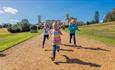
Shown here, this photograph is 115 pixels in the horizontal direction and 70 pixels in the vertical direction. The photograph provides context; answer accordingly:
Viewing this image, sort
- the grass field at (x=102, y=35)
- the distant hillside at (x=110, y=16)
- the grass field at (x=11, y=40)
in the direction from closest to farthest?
1. the grass field at (x=11, y=40)
2. the grass field at (x=102, y=35)
3. the distant hillside at (x=110, y=16)

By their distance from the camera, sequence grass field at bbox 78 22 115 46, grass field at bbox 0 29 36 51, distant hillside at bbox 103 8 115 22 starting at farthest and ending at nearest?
distant hillside at bbox 103 8 115 22, grass field at bbox 78 22 115 46, grass field at bbox 0 29 36 51

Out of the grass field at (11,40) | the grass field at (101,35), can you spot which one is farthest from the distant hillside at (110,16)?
the grass field at (11,40)

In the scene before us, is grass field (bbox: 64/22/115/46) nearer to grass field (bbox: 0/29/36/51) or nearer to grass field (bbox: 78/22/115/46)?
grass field (bbox: 78/22/115/46)

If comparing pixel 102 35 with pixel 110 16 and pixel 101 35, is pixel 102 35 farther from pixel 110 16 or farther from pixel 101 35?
pixel 110 16

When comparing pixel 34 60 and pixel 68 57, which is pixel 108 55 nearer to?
pixel 68 57

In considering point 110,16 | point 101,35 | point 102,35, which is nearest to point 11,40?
point 101,35

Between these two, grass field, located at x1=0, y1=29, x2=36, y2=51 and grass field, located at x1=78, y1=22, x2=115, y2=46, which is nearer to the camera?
grass field, located at x1=0, y1=29, x2=36, y2=51

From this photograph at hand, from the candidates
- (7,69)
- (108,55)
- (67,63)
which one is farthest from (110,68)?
(7,69)

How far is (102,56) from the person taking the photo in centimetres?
1188

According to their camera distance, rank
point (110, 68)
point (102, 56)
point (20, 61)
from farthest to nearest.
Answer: point (102, 56), point (20, 61), point (110, 68)

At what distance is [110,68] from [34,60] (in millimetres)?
3847

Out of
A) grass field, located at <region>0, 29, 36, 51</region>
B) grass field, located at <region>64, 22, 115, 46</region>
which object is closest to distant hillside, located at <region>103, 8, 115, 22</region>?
grass field, located at <region>64, 22, 115, 46</region>

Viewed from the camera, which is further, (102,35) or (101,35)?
(102,35)

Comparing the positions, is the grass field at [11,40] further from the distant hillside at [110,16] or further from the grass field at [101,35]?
the distant hillside at [110,16]
